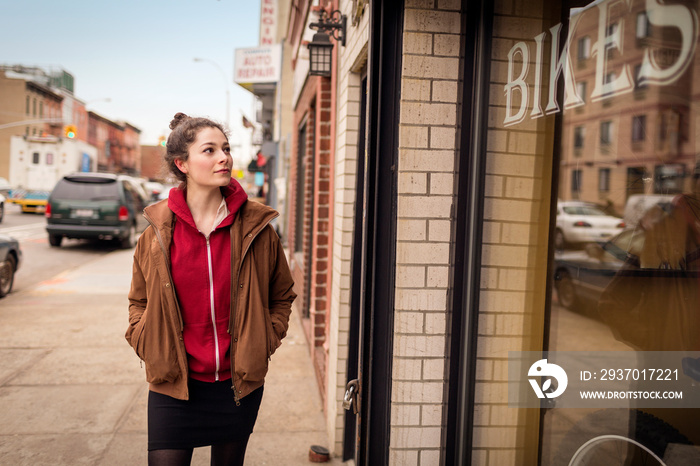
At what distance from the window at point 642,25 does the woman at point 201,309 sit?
150cm

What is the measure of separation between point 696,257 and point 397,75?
4.82 ft

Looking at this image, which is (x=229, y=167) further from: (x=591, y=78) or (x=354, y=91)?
(x=354, y=91)

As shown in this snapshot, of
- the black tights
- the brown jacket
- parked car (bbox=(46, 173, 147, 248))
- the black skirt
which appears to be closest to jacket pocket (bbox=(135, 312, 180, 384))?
the brown jacket

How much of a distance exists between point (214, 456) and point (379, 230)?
1.20 metres

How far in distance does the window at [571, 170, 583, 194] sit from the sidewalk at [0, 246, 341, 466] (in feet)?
9.02

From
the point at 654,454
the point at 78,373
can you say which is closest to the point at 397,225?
the point at 654,454

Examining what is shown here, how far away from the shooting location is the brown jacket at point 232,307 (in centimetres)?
216

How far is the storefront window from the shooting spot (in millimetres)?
1352

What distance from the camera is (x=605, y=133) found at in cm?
157

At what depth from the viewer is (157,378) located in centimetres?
214

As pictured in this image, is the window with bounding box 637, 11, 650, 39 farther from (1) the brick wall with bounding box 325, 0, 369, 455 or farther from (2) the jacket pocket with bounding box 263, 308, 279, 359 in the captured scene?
(1) the brick wall with bounding box 325, 0, 369, 455

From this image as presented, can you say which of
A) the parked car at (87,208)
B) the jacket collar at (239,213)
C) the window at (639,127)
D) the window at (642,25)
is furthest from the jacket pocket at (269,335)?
the parked car at (87,208)

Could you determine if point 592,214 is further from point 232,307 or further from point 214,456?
point 214,456

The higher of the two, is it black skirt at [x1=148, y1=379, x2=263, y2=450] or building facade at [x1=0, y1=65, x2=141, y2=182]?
building facade at [x1=0, y1=65, x2=141, y2=182]
